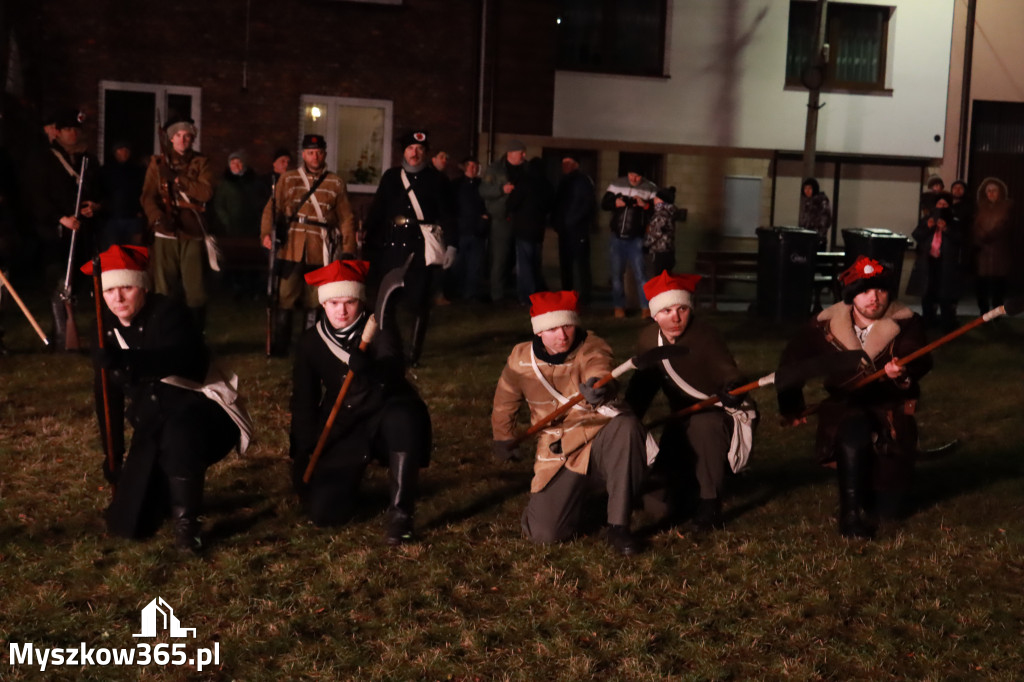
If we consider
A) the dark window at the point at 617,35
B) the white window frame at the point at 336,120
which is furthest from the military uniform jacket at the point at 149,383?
the dark window at the point at 617,35

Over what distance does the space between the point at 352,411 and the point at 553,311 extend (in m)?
1.11

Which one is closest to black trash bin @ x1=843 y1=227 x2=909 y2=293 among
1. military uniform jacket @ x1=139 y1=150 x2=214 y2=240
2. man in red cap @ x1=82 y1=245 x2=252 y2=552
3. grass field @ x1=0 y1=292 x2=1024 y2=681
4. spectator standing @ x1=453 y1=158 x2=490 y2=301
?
spectator standing @ x1=453 y1=158 x2=490 y2=301

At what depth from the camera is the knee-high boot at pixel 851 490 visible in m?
7.03

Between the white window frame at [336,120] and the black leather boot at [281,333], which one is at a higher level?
the white window frame at [336,120]

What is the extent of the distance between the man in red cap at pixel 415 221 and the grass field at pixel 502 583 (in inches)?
94.4

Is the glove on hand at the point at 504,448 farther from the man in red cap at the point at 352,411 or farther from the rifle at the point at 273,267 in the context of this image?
the rifle at the point at 273,267

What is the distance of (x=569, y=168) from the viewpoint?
52.5 ft

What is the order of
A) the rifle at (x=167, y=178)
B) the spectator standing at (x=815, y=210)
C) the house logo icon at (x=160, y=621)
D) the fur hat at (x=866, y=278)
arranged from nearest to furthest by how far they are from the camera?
the house logo icon at (x=160, y=621), the fur hat at (x=866, y=278), the rifle at (x=167, y=178), the spectator standing at (x=815, y=210)

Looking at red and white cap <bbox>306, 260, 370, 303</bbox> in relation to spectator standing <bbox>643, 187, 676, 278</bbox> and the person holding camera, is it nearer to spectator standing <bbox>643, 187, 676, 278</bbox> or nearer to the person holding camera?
the person holding camera

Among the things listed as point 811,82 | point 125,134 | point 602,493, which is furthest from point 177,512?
point 811,82

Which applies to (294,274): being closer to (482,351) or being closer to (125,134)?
(482,351)

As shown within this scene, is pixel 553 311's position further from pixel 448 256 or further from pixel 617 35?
pixel 617 35

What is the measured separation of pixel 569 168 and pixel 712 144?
6.96 metres

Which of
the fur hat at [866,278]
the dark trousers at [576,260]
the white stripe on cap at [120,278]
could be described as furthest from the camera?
the dark trousers at [576,260]
